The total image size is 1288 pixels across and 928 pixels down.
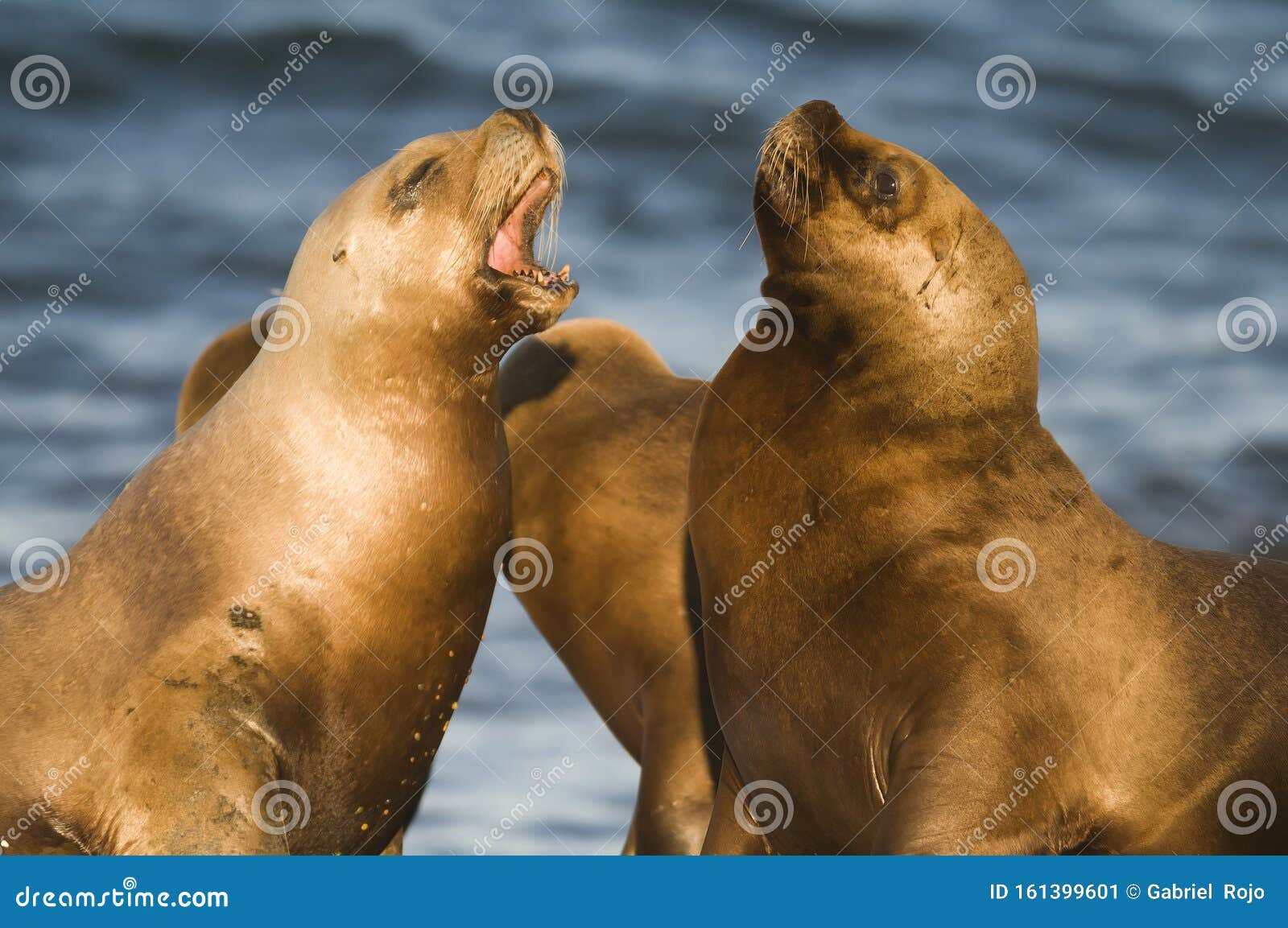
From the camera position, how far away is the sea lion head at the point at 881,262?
6.74m

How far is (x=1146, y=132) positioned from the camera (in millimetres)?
13016

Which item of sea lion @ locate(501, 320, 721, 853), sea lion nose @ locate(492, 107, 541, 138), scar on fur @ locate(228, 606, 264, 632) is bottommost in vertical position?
scar on fur @ locate(228, 606, 264, 632)

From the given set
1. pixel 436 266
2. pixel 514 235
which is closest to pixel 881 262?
pixel 514 235

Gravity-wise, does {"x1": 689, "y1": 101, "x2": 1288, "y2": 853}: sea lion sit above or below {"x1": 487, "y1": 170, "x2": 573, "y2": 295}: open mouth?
below

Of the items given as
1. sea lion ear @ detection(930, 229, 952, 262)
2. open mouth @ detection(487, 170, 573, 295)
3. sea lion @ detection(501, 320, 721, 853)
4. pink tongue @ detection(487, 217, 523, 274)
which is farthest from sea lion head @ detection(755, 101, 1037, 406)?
sea lion @ detection(501, 320, 721, 853)

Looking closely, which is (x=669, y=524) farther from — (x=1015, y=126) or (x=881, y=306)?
(x=1015, y=126)

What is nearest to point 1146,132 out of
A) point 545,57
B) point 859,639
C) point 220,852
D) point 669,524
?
point 545,57

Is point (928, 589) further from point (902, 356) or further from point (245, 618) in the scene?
point (245, 618)

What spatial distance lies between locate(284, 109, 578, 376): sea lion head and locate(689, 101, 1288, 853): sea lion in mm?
949

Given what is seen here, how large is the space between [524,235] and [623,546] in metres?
2.20

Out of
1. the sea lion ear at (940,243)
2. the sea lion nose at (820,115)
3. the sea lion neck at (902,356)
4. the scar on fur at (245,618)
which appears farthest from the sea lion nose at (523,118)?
the scar on fur at (245,618)

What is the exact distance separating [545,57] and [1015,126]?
344 cm

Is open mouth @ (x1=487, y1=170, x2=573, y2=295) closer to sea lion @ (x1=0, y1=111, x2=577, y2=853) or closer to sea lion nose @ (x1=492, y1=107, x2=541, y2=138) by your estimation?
sea lion @ (x1=0, y1=111, x2=577, y2=853)

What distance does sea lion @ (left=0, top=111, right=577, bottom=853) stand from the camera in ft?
18.9
